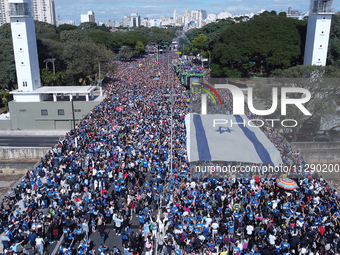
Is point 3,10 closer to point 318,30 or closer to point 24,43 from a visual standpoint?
point 24,43

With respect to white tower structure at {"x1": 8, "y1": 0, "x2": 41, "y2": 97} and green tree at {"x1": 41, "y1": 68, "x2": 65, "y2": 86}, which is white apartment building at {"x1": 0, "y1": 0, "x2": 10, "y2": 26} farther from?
white tower structure at {"x1": 8, "y1": 0, "x2": 41, "y2": 97}

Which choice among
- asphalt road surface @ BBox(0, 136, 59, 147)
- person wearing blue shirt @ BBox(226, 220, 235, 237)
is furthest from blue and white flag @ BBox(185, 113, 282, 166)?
asphalt road surface @ BBox(0, 136, 59, 147)

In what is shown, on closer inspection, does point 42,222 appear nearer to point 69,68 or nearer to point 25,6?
point 25,6

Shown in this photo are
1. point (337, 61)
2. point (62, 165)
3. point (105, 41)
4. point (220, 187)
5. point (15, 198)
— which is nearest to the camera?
point (220, 187)

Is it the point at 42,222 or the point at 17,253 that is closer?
the point at 17,253

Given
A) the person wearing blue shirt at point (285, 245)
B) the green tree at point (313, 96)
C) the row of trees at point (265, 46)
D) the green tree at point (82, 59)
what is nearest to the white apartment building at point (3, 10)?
the green tree at point (82, 59)

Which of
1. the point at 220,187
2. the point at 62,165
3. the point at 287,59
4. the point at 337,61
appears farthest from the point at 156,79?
the point at 220,187

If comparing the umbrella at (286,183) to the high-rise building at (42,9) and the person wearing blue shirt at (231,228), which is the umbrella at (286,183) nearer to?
the person wearing blue shirt at (231,228)

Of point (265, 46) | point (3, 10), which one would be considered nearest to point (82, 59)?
point (265, 46)
